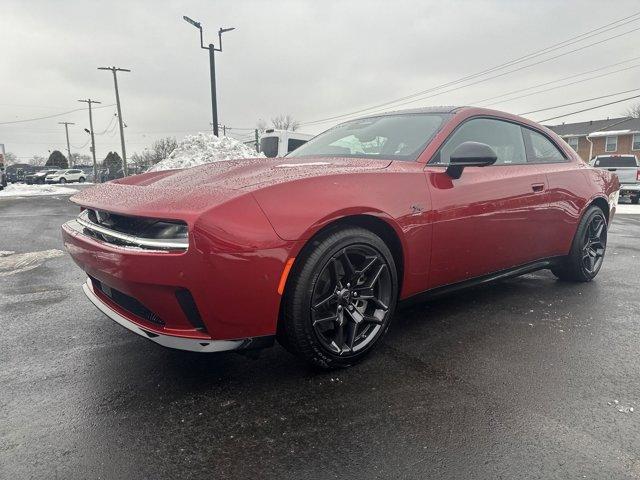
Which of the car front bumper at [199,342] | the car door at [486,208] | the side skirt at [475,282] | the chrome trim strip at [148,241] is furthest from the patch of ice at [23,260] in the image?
the car door at [486,208]

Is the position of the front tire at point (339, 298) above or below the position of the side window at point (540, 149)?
below

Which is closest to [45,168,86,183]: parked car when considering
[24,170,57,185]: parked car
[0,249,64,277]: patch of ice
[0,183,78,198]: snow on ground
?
[24,170,57,185]: parked car

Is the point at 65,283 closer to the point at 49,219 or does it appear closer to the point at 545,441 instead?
the point at 545,441

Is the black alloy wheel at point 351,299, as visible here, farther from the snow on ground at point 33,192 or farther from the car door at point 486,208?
the snow on ground at point 33,192

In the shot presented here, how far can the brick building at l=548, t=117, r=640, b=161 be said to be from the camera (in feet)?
114

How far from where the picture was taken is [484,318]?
10.5 ft

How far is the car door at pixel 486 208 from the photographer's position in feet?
8.84

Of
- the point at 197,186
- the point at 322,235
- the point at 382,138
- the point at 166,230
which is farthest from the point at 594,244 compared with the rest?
the point at 166,230

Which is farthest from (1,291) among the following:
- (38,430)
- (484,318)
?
(484,318)

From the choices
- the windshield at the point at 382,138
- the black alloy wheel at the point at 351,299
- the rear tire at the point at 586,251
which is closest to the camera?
the black alloy wheel at the point at 351,299

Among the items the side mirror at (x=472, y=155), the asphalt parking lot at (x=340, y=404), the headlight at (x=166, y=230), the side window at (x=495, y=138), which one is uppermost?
the side window at (x=495, y=138)

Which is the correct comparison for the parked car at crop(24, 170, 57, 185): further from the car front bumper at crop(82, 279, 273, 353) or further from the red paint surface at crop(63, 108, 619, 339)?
the car front bumper at crop(82, 279, 273, 353)

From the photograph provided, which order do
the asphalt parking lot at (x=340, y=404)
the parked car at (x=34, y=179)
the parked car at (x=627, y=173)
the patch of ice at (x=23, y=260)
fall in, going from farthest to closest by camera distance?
the parked car at (x=34, y=179) → the parked car at (x=627, y=173) → the patch of ice at (x=23, y=260) → the asphalt parking lot at (x=340, y=404)

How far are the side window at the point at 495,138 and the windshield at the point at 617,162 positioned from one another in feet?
53.7
